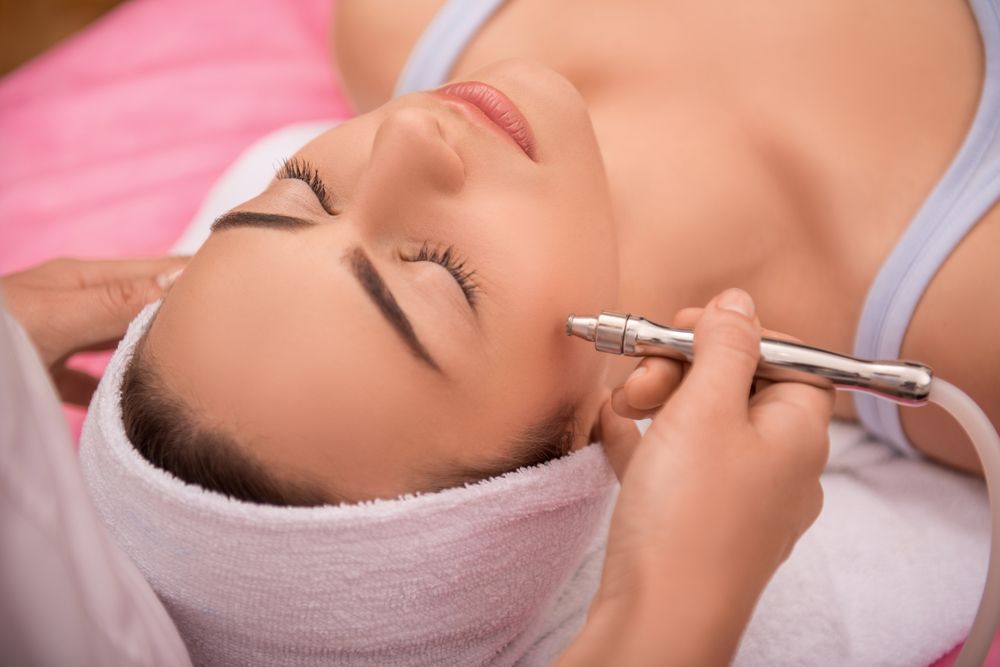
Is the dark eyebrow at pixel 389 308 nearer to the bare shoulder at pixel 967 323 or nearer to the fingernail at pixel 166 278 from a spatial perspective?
the fingernail at pixel 166 278

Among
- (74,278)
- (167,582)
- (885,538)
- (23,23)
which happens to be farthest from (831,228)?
(23,23)

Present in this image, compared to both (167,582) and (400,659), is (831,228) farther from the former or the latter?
(167,582)

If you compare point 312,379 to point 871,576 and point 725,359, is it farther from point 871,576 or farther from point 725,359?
point 871,576

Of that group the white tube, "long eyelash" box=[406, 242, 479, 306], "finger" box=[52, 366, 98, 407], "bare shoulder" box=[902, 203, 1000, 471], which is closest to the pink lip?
"long eyelash" box=[406, 242, 479, 306]

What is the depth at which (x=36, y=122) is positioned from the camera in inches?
63.1

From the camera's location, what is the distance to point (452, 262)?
2.61 ft

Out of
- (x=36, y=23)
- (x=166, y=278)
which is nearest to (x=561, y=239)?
(x=166, y=278)

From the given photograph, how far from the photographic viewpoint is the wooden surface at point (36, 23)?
6.83 ft

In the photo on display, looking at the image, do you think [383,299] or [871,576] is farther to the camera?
[871,576]

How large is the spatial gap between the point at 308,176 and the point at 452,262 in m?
0.19

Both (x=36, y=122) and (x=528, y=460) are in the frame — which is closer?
(x=528, y=460)

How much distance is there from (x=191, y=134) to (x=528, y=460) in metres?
1.07

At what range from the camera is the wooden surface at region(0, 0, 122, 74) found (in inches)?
82.0

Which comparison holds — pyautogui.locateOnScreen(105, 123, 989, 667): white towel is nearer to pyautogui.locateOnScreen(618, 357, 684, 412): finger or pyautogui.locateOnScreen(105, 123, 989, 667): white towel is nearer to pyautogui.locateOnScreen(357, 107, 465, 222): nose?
pyautogui.locateOnScreen(618, 357, 684, 412): finger
